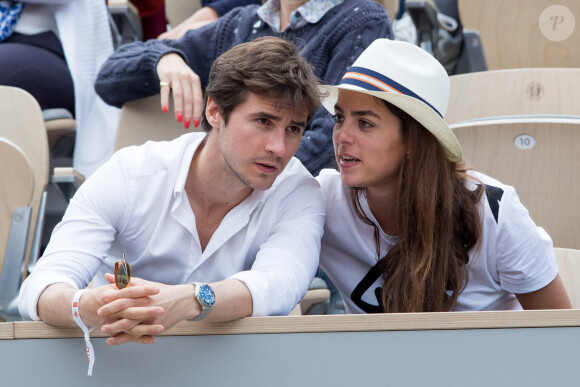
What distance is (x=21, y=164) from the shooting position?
6.55 feet

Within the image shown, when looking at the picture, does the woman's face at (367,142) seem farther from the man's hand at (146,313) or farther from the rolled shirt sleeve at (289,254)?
the man's hand at (146,313)

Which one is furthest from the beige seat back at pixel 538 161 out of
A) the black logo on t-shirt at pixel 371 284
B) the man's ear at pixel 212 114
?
the man's ear at pixel 212 114

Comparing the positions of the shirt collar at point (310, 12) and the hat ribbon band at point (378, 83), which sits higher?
the shirt collar at point (310, 12)

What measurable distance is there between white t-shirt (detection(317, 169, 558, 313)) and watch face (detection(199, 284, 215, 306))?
0.49 m

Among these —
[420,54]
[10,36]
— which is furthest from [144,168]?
[10,36]

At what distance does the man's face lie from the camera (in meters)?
1.58

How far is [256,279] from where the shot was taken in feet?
4.49

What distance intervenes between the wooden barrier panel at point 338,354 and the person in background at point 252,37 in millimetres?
915

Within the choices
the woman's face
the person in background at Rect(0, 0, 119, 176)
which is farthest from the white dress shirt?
the person in background at Rect(0, 0, 119, 176)

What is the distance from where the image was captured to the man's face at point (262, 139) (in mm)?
1583

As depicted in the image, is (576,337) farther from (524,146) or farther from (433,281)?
(524,146)

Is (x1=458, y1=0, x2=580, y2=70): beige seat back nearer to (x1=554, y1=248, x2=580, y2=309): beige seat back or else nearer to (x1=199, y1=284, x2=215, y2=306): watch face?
(x1=554, y1=248, x2=580, y2=309): beige seat back

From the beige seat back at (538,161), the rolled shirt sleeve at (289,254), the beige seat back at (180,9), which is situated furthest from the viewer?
the beige seat back at (180,9)

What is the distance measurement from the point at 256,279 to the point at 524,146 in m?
0.86
